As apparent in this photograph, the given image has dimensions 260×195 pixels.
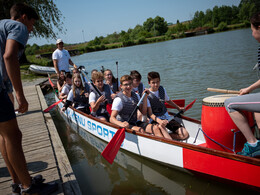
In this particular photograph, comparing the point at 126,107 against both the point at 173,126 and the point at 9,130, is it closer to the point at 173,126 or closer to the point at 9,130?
the point at 173,126

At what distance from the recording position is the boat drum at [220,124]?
2768mm

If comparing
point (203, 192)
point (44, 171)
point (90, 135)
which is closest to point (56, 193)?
point (44, 171)

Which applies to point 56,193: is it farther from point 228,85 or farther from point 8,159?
point 228,85

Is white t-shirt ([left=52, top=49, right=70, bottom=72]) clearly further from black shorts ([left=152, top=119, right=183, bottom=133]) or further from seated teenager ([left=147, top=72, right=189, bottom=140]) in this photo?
black shorts ([left=152, top=119, right=183, bottom=133])

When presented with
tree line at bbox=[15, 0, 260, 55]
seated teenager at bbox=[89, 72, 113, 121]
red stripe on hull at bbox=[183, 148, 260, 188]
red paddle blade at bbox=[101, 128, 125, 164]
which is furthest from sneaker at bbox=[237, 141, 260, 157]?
tree line at bbox=[15, 0, 260, 55]

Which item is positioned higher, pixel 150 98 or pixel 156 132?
pixel 150 98

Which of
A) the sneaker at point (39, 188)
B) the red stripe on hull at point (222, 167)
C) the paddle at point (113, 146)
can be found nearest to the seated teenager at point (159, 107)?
the paddle at point (113, 146)

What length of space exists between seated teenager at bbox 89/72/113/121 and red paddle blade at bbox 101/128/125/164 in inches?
42.2

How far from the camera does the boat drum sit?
2.77 metres

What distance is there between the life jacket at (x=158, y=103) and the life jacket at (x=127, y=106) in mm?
333

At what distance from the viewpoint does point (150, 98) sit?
4.14 meters

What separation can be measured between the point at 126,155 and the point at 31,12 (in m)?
3.19

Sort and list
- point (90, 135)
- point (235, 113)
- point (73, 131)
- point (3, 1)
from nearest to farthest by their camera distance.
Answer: point (235, 113) < point (90, 135) < point (73, 131) < point (3, 1)

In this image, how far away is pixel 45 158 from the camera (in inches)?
136
